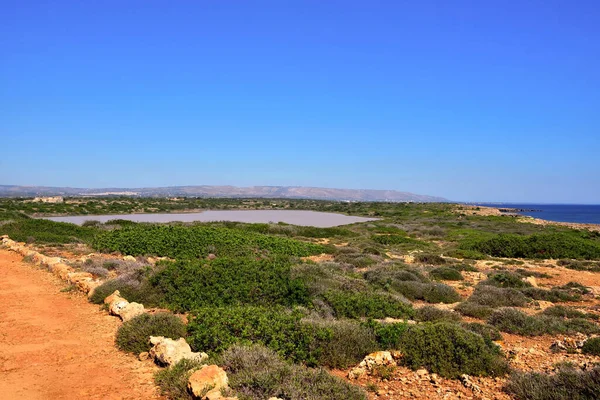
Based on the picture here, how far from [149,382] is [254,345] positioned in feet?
5.48

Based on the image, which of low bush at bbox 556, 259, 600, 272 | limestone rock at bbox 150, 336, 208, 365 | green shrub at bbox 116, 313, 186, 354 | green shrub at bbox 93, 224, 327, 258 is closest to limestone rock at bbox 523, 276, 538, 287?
low bush at bbox 556, 259, 600, 272

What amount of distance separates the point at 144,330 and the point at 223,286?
3.79 m

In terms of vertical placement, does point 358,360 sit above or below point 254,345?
below

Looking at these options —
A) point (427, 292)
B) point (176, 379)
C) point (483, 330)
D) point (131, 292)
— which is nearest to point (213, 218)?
point (427, 292)

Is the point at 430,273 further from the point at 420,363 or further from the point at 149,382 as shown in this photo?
the point at 149,382

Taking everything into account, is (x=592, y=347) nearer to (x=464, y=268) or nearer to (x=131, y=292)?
(x=131, y=292)

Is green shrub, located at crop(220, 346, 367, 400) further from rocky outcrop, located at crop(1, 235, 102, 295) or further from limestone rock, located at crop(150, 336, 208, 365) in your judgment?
rocky outcrop, located at crop(1, 235, 102, 295)

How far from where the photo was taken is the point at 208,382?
5.23 metres

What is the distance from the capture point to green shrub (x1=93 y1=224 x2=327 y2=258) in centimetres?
1978

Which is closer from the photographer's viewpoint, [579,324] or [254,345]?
[254,345]

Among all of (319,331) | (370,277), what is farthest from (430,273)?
(319,331)

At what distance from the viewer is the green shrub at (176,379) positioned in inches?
212

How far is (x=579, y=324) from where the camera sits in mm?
10516

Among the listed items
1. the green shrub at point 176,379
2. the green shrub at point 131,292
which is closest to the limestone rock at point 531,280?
the green shrub at point 131,292
